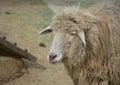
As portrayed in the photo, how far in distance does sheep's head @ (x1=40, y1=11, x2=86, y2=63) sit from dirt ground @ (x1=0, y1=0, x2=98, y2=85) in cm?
199

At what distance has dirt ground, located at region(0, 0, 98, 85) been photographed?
704 centimetres

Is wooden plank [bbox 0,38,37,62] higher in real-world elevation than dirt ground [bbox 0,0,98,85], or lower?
higher

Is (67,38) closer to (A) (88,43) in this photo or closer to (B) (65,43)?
(B) (65,43)

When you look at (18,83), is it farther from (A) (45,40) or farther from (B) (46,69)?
(A) (45,40)

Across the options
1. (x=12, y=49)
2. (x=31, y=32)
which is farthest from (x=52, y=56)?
(x=31, y=32)

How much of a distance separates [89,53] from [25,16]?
5.62 meters

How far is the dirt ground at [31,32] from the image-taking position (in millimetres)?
7043

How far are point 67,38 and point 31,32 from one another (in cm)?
438

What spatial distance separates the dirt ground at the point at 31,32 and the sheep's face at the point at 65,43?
199 centimetres

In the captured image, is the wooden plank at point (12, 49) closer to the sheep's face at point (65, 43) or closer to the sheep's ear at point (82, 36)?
the sheep's face at point (65, 43)

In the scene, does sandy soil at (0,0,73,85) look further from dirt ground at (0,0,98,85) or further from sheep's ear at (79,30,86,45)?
sheep's ear at (79,30,86,45)

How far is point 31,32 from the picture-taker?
9203mm

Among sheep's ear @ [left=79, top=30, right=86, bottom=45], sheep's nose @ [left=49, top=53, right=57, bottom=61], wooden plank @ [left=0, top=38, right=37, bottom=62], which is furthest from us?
wooden plank @ [left=0, top=38, right=37, bottom=62]

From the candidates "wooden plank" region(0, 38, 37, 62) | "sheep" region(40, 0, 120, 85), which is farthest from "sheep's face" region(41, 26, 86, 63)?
"wooden plank" region(0, 38, 37, 62)
